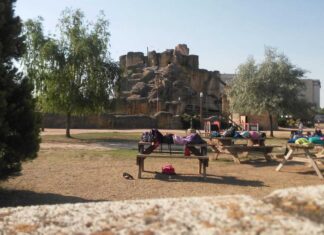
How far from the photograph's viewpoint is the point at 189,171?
1286cm

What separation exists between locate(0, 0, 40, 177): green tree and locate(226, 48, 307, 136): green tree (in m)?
28.2

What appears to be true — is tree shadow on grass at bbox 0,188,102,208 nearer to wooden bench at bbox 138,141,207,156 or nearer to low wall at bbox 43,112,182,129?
wooden bench at bbox 138,141,207,156

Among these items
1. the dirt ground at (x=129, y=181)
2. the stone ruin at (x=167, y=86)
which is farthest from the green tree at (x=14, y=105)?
the stone ruin at (x=167, y=86)

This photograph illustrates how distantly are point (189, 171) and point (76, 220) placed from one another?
36.2 ft

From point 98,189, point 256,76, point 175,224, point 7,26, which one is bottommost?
point 98,189

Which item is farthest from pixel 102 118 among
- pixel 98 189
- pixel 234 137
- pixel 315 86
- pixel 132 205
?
pixel 315 86

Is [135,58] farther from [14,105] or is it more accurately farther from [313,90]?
[14,105]

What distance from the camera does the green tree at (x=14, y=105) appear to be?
789 centimetres

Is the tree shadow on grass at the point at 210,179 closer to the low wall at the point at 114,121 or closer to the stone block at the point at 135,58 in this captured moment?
the low wall at the point at 114,121

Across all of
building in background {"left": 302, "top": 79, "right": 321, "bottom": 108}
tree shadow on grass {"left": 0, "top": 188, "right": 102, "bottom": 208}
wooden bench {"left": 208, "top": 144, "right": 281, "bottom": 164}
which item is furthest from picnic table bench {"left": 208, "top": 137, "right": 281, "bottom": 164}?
building in background {"left": 302, "top": 79, "right": 321, "bottom": 108}

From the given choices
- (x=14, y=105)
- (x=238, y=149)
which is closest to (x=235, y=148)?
(x=238, y=149)

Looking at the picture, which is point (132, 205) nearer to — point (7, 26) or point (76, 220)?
point (76, 220)

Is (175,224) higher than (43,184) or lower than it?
higher

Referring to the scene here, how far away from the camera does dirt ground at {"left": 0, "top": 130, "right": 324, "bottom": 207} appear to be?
8.88 meters
